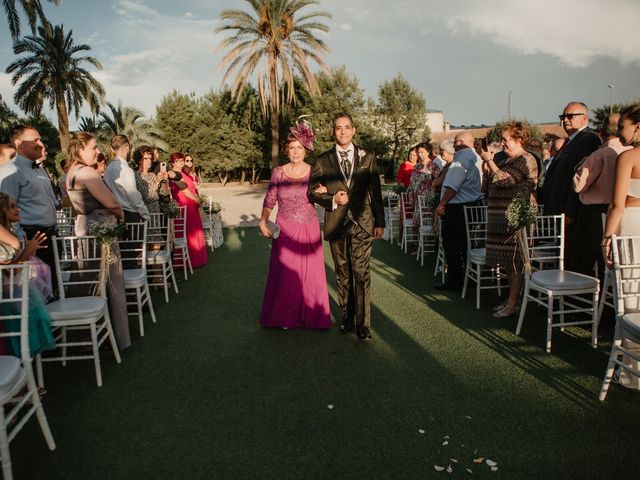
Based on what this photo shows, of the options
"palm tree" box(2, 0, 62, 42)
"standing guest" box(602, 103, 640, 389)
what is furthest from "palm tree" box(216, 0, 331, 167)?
"standing guest" box(602, 103, 640, 389)

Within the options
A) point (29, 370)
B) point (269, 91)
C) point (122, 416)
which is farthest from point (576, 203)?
point (269, 91)

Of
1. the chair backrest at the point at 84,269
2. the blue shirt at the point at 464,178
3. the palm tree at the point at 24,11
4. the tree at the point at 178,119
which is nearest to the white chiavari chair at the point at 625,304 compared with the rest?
the blue shirt at the point at 464,178

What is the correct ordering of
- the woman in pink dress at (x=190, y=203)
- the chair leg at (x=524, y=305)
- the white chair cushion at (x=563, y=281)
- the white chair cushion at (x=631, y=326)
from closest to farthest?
the white chair cushion at (x=631, y=326) < the white chair cushion at (x=563, y=281) < the chair leg at (x=524, y=305) < the woman in pink dress at (x=190, y=203)

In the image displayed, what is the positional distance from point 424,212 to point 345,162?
13.9ft

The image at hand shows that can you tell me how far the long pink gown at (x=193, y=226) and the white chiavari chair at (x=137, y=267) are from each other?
83.0 inches

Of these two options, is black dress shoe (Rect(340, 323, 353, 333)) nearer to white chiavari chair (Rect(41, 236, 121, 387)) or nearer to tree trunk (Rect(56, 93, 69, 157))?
white chiavari chair (Rect(41, 236, 121, 387))

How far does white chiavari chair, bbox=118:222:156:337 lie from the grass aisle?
32 centimetres

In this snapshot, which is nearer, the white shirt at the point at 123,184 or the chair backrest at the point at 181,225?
the white shirt at the point at 123,184

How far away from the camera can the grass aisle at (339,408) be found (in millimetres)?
2512

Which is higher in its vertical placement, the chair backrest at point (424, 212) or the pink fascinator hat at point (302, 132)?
the pink fascinator hat at point (302, 132)

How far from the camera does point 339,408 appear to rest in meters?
3.08

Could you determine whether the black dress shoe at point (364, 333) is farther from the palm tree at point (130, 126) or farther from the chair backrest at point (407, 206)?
the palm tree at point (130, 126)

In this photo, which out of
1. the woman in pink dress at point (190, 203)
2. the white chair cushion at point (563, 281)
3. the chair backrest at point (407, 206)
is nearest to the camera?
the white chair cushion at point (563, 281)

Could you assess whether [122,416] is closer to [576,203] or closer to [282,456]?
[282,456]
